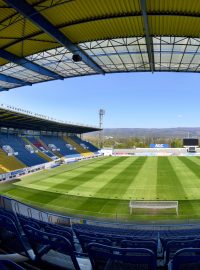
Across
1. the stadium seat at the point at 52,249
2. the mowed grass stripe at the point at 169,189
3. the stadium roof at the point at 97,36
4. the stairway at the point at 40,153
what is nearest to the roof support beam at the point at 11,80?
the stadium roof at the point at 97,36

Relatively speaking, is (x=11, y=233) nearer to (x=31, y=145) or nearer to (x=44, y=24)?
(x=44, y=24)

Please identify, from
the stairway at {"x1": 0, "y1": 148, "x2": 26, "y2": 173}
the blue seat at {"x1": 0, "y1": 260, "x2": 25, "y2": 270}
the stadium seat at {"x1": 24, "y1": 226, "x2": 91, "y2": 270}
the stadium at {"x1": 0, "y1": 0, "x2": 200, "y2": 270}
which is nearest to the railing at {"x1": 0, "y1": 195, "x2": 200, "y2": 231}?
the stadium at {"x1": 0, "y1": 0, "x2": 200, "y2": 270}

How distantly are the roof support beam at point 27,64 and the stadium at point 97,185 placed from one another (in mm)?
79

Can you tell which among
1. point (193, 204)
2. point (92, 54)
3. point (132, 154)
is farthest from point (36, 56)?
point (132, 154)

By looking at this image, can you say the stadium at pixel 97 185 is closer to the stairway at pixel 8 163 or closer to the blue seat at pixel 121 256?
the blue seat at pixel 121 256

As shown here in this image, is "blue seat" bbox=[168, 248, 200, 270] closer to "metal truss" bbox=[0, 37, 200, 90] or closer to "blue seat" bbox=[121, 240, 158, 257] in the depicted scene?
"blue seat" bbox=[121, 240, 158, 257]

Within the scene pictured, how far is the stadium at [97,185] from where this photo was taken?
480 centimetres

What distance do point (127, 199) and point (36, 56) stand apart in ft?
43.5

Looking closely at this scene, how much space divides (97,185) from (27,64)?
582 inches

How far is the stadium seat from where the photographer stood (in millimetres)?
4414

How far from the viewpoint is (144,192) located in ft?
82.7

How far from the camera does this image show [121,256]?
12.0 feet

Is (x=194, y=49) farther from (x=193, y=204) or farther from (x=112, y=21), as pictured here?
(x=193, y=204)

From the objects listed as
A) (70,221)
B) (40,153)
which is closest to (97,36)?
(70,221)
